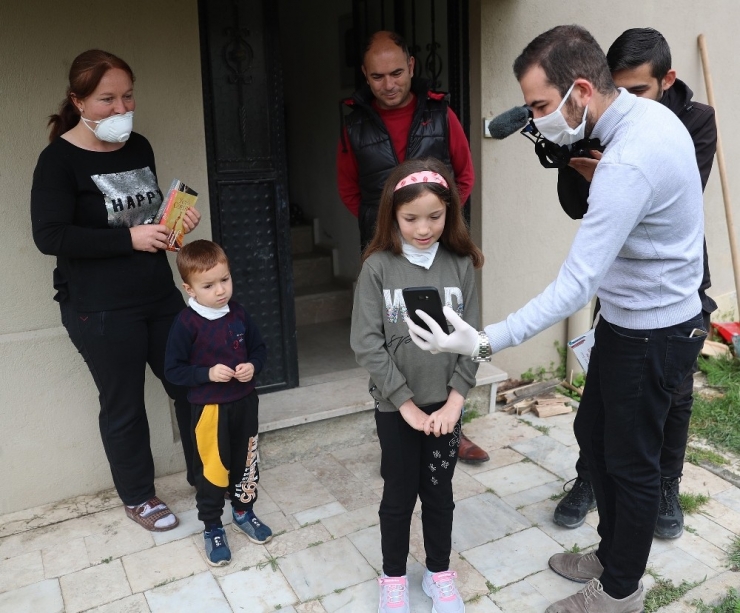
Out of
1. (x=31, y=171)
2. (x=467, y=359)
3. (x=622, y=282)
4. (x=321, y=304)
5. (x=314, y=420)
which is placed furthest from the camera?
(x=321, y=304)

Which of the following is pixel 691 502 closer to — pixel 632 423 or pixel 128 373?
pixel 632 423

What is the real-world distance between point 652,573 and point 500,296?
199 centimetres

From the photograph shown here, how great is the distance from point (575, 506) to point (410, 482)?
1054mm

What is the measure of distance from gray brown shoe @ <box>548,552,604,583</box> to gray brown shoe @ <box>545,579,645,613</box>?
0.54 feet

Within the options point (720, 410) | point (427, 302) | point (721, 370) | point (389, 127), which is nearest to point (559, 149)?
point (427, 302)

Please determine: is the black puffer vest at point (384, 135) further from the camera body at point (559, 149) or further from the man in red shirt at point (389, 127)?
the camera body at point (559, 149)

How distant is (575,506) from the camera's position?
3.05 m

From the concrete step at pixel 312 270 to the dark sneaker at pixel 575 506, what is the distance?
10.3 feet

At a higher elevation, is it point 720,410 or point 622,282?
point 622,282

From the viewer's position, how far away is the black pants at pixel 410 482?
2.36 m

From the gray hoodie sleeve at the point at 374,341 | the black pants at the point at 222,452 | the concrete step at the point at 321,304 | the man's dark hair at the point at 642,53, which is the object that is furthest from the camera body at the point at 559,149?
the concrete step at the point at 321,304

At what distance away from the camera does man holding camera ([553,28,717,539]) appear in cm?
260

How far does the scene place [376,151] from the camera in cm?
321

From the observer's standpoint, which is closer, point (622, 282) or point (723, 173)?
point (622, 282)
